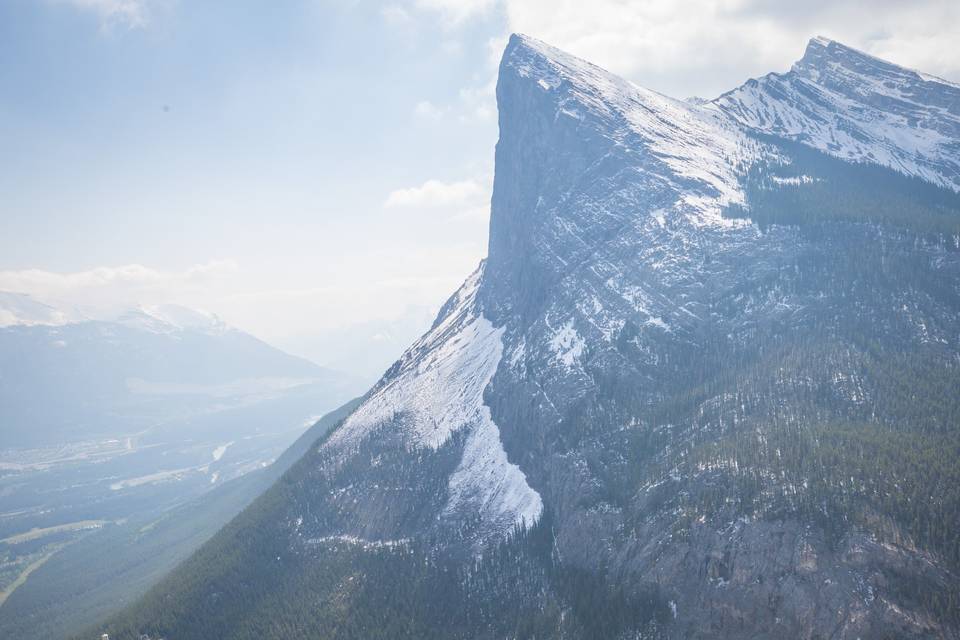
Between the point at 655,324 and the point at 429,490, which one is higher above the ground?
the point at 655,324

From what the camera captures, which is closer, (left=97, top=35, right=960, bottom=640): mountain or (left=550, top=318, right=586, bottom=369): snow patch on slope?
(left=97, top=35, right=960, bottom=640): mountain

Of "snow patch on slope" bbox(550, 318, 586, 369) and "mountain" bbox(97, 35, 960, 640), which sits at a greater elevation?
"snow patch on slope" bbox(550, 318, 586, 369)

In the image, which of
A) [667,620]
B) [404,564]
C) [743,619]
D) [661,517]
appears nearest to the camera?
[743,619]

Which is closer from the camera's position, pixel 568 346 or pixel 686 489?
pixel 686 489

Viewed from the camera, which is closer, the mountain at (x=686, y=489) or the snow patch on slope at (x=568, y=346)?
→ the mountain at (x=686, y=489)

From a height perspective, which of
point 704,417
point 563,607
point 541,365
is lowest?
point 563,607

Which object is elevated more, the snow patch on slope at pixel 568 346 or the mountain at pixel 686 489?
the snow patch on slope at pixel 568 346

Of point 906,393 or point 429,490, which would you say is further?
point 429,490

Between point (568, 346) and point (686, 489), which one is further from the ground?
point (568, 346)

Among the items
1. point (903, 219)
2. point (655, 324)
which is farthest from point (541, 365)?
point (903, 219)

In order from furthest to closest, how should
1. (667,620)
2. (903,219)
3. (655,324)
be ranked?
1. (903,219)
2. (655,324)
3. (667,620)

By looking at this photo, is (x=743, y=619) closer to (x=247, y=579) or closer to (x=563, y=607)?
(x=563, y=607)
